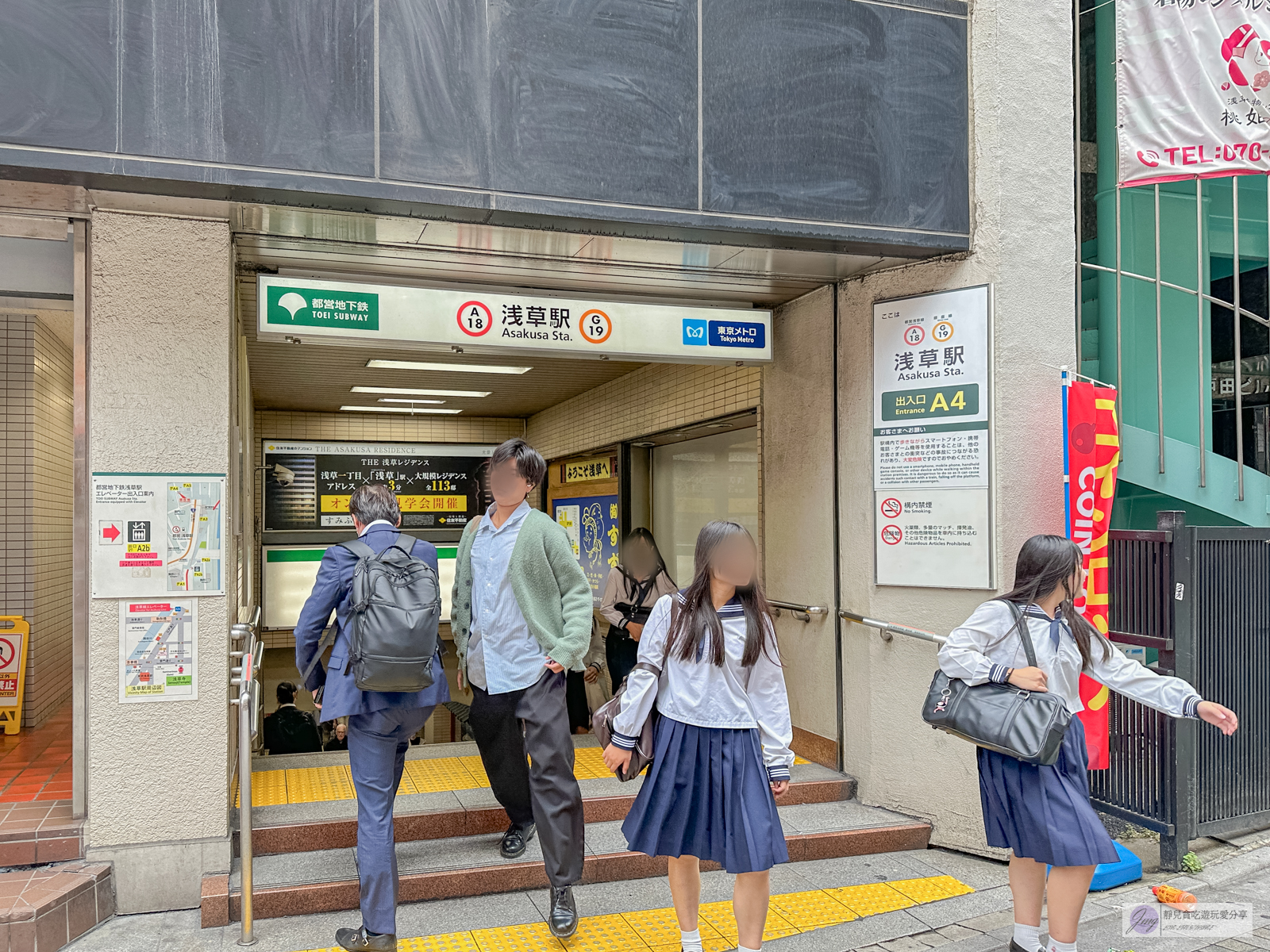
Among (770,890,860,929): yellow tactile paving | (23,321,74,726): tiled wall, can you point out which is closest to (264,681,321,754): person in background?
(23,321,74,726): tiled wall

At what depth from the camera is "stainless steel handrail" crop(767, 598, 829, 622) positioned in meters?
6.08

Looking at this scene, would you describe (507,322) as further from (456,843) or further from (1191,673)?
(1191,673)

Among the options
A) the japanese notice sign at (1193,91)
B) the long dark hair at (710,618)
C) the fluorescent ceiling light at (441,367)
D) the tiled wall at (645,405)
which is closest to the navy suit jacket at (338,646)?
the long dark hair at (710,618)

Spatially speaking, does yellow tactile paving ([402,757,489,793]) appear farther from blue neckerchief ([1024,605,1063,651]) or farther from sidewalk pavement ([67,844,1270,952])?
blue neckerchief ([1024,605,1063,651])

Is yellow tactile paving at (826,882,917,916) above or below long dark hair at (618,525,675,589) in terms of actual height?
below

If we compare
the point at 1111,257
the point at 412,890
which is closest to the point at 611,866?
the point at 412,890

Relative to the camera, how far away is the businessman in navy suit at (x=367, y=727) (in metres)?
3.81

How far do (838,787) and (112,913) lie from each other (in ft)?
12.6

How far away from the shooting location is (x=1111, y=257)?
7.89 metres

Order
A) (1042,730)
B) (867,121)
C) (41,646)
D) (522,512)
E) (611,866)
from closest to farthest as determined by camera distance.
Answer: (1042,730)
(522,512)
(611,866)
(867,121)
(41,646)

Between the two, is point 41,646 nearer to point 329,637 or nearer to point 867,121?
point 329,637

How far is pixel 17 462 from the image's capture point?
284 inches

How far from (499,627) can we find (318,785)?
78.4 inches

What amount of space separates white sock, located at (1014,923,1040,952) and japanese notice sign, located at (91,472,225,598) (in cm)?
374
